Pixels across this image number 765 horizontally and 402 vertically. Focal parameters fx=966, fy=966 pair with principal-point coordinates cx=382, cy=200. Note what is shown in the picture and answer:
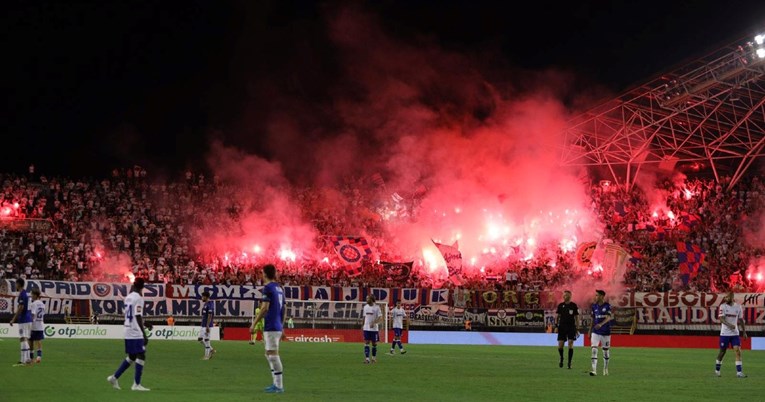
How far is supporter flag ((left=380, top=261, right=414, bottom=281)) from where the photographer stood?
56812 millimetres

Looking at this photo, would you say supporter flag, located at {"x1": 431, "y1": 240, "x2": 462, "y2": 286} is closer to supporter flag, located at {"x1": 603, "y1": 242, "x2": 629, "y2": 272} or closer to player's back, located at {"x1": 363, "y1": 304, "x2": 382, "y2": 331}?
supporter flag, located at {"x1": 603, "y1": 242, "x2": 629, "y2": 272}

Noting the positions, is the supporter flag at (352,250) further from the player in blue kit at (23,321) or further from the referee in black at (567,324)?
the player in blue kit at (23,321)

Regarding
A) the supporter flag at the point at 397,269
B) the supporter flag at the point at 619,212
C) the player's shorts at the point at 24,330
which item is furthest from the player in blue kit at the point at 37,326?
the supporter flag at the point at 619,212

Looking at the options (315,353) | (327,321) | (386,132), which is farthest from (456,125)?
(315,353)

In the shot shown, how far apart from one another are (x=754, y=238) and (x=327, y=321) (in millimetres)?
25664

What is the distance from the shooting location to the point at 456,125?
6381cm

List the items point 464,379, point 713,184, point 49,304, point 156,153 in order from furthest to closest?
1. point 156,153
2. point 713,184
3. point 49,304
4. point 464,379

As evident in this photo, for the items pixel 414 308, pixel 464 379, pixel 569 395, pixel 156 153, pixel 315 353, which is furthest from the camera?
pixel 156 153

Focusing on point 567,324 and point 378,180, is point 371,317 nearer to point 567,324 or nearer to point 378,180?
point 567,324

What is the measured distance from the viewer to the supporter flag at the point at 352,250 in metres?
58.0

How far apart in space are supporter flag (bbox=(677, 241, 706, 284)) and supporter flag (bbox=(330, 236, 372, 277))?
1807cm

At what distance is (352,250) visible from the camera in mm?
58562

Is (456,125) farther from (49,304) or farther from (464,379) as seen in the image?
(464,379)

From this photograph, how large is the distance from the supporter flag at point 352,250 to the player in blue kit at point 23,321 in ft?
110
